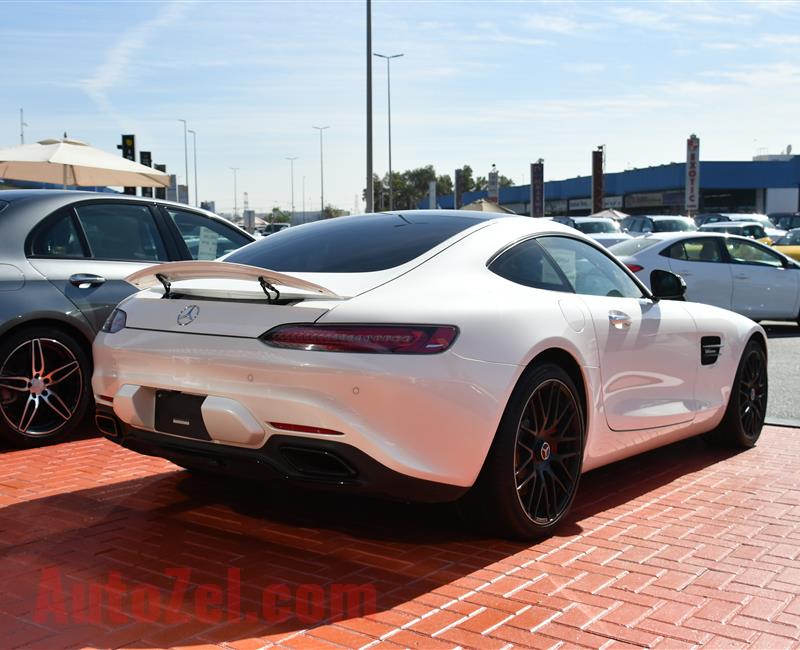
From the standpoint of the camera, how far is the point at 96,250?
6637 millimetres

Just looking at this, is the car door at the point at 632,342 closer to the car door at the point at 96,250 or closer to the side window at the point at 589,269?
the side window at the point at 589,269

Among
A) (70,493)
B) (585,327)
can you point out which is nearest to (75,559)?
(70,493)

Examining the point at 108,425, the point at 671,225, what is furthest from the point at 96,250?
the point at 671,225

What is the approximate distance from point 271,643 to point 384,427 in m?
0.93

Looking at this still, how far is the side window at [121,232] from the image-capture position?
6.65m

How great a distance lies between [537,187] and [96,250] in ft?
142

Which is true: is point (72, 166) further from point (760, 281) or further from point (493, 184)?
point (493, 184)

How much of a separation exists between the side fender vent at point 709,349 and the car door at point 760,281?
27.4 feet

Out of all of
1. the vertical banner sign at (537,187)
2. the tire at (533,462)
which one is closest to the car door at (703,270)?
the tire at (533,462)

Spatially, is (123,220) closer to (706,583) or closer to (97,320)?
(97,320)

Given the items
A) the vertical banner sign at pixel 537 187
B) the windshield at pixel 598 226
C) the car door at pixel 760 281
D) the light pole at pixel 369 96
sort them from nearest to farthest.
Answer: the car door at pixel 760 281 → the windshield at pixel 598 226 → the light pole at pixel 369 96 → the vertical banner sign at pixel 537 187

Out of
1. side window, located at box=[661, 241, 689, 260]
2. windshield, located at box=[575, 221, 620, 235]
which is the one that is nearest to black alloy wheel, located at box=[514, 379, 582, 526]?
side window, located at box=[661, 241, 689, 260]

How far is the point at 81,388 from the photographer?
634 cm

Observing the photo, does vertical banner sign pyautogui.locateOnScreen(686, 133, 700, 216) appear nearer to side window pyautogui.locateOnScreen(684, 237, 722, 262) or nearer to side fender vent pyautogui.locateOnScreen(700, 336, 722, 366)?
side window pyautogui.locateOnScreen(684, 237, 722, 262)
